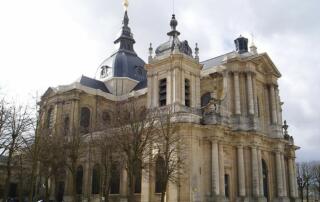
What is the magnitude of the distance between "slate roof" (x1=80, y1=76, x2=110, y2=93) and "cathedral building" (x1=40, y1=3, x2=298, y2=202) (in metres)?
0.64

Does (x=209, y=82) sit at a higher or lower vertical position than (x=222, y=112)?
higher

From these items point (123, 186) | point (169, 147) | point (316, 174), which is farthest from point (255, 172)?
point (316, 174)

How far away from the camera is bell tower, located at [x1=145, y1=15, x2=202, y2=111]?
31.0 meters

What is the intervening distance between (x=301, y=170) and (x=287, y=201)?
93.7 feet

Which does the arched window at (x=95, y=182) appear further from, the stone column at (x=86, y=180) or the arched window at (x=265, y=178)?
the arched window at (x=265, y=178)

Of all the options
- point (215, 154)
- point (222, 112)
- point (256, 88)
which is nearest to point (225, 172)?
point (215, 154)

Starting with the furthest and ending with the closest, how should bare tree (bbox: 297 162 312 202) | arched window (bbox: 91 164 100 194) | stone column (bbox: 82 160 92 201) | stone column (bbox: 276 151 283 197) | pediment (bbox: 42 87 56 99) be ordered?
bare tree (bbox: 297 162 312 202), pediment (bbox: 42 87 56 99), arched window (bbox: 91 164 100 194), stone column (bbox: 82 160 92 201), stone column (bbox: 276 151 283 197)

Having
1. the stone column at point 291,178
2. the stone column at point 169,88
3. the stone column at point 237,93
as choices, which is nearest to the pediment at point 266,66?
the stone column at point 237,93

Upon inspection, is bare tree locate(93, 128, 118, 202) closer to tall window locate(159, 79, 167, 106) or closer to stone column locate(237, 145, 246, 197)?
tall window locate(159, 79, 167, 106)

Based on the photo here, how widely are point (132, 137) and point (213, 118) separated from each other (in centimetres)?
848

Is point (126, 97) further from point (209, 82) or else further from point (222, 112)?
point (222, 112)

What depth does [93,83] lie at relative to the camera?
4294 cm

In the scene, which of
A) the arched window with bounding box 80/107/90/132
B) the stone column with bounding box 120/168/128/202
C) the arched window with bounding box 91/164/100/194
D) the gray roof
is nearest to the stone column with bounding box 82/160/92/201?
the arched window with bounding box 91/164/100/194

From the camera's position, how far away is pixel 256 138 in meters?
32.8
